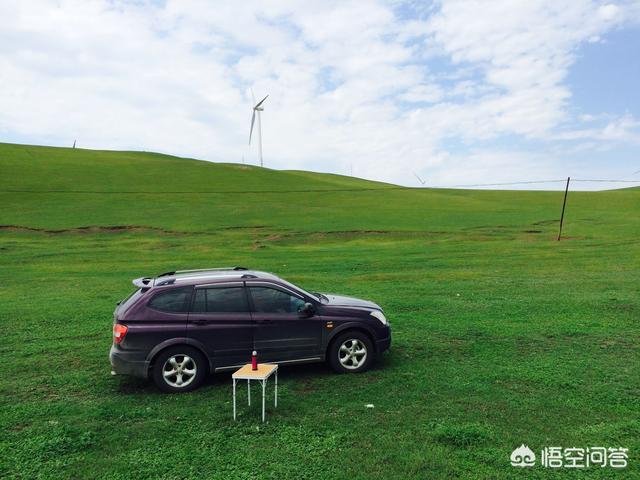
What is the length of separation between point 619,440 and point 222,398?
5.27m

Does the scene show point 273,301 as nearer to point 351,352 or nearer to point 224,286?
point 224,286

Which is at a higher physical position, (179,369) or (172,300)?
(172,300)

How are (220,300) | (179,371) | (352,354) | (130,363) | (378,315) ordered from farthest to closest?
(378,315)
(352,354)
(220,300)
(179,371)
(130,363)

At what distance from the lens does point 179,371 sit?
310 inches

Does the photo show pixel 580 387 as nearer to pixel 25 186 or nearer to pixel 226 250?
pixel 226 250

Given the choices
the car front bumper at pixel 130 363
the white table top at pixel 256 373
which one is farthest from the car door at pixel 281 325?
the car front bumper at pixel 130 363

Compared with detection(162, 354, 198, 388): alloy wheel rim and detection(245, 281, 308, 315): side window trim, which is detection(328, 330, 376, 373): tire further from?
detection(162, 354, 198, 388): alloy wheel rim

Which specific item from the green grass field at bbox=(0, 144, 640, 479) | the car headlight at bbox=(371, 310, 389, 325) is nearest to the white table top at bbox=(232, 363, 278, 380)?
the green grass field at bbox=(0, 144, 640, 479)

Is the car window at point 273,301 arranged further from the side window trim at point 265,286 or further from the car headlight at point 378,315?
the car headlight at point 378,315

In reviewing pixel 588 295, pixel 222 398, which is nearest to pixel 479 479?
pixel 222 398

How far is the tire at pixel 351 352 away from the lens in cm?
849

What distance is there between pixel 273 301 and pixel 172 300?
165 cm

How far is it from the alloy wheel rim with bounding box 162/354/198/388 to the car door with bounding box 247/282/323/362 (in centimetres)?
108

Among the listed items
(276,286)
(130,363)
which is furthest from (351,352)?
(130,363)
